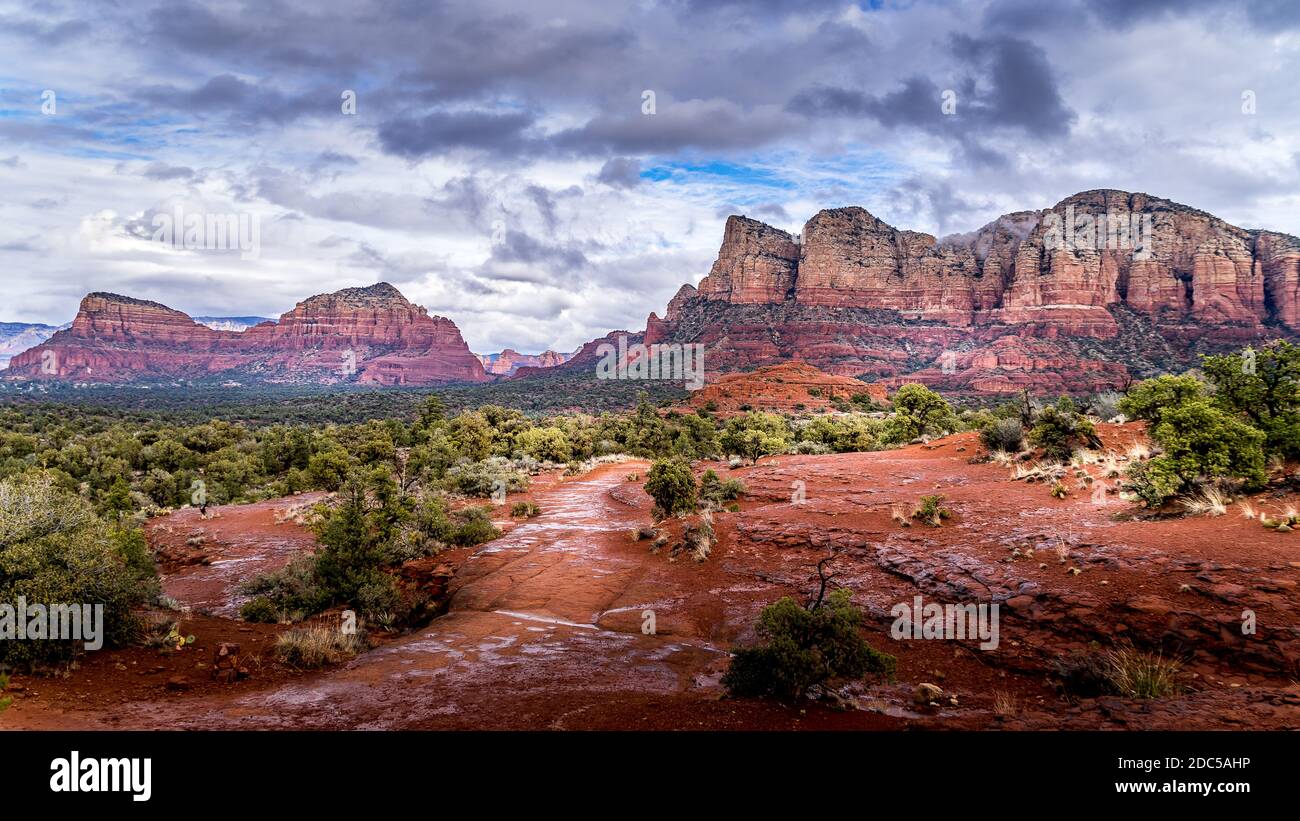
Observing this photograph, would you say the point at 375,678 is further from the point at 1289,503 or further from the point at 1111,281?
the point at 1111,281

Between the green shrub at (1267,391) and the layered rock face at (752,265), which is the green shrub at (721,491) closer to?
the green shrub at (1267,391)

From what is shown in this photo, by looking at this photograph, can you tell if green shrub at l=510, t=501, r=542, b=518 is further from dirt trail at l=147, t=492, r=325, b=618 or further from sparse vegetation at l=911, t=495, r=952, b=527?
sparse vegetation at l=911, t=495, r=952, b=527

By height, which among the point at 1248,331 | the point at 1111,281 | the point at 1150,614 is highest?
the point at 1111,281

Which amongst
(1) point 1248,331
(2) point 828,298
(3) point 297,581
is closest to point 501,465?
(3) point 297,581

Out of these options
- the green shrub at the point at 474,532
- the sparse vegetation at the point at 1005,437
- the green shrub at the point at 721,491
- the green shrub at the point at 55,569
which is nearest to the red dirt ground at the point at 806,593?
the green shrub at the point at 55,569

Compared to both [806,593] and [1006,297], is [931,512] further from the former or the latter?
[1006,297]

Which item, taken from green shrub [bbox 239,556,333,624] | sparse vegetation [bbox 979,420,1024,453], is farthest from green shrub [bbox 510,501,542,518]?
sparse vegetation [bbox 979,420,1024,453]
